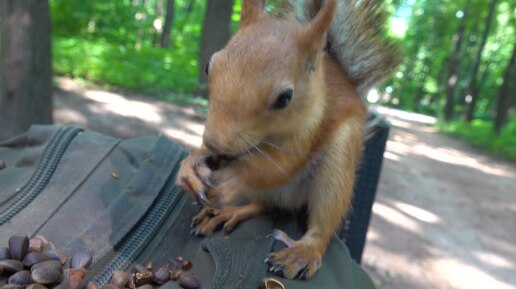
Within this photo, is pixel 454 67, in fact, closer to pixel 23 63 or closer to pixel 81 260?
pixel 23 63

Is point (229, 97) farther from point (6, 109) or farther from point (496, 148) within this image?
point (496, 148)

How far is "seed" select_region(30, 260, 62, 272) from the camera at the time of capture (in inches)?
47.3

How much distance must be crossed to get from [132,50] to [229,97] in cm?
785

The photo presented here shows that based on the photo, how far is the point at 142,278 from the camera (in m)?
1.25

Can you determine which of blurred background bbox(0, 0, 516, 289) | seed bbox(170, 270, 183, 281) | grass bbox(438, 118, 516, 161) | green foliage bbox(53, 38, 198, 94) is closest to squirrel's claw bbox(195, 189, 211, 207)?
seed bbox(170, 270, 183, 281)

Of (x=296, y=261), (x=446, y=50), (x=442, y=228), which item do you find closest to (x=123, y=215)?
(x=296, y=261)

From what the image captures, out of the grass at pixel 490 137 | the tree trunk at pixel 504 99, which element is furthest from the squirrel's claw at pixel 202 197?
the tree trunk at pixel 504 99

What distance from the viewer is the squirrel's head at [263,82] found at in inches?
45.7

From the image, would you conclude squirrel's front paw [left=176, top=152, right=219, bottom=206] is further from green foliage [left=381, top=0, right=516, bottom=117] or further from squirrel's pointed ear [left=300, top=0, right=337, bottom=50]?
green foliage [left=381, top=0, right=516, bottom=117]

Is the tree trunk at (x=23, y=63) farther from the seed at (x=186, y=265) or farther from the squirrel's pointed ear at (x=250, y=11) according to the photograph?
the seed at (x=186, y=265)

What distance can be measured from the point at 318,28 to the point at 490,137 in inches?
408

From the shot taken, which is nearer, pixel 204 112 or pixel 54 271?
pixel 54 271

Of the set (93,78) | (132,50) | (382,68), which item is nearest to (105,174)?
(382,68)

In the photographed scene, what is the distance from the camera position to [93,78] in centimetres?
742
